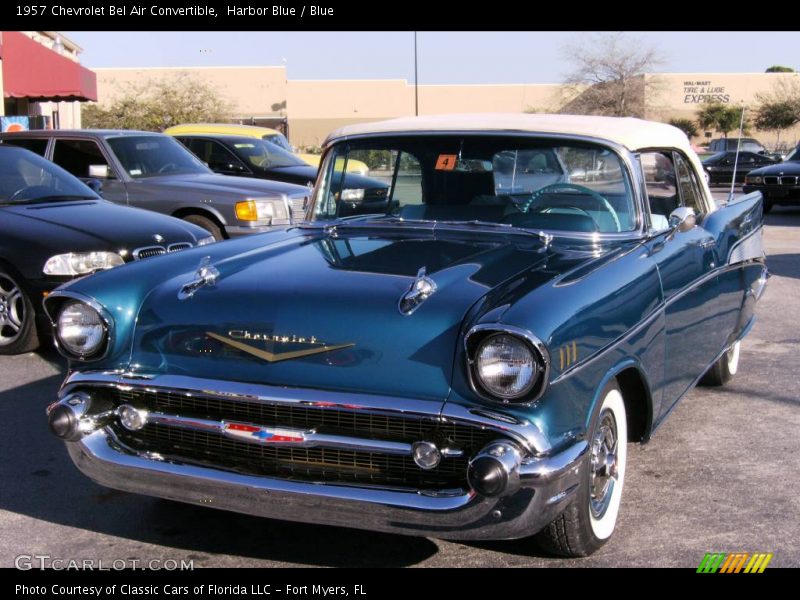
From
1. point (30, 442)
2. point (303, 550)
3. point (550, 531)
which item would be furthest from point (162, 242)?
point (550, 531)

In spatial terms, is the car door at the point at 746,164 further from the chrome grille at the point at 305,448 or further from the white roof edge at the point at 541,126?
the chrome grille at the point at 305,448

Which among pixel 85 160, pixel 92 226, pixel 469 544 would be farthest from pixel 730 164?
pixel 469 544

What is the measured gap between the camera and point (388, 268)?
11.9ft

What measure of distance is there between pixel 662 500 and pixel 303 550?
1518 millimetres

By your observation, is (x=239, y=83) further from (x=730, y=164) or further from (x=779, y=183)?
(x=779, y=183)

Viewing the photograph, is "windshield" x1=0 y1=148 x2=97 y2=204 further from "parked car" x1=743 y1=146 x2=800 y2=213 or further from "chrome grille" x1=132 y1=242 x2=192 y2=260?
"parked car" x1=743 y1=146 x2=800 y2=213

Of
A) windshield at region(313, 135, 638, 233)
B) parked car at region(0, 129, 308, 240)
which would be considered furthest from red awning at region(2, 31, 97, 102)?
windshield at region(313, 135, 638, 233)

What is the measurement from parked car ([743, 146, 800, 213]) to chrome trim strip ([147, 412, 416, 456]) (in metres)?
15.8

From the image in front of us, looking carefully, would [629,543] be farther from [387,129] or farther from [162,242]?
[162,242]

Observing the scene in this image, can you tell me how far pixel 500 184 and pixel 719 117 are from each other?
5272 centimetres

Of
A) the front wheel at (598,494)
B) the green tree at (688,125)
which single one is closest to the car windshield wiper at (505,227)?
the front wheel at (598,494)

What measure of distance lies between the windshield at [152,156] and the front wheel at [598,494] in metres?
7.11

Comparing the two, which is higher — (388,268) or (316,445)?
(388,268)
